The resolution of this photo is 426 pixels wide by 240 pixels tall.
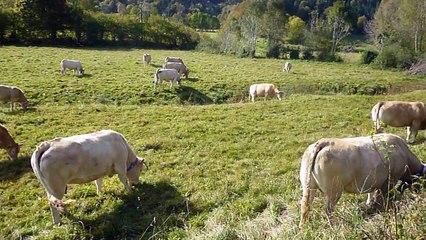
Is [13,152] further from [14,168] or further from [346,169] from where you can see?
[346,169]

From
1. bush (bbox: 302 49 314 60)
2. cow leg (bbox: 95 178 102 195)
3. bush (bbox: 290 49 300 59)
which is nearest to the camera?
cow leg (bbox: 95 178 102 195)

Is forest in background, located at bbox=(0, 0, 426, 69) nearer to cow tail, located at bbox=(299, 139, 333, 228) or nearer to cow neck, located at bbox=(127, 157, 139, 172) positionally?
cow neck, located at bbox=(127, 157, 139, 172)

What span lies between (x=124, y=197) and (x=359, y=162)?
4.85 m

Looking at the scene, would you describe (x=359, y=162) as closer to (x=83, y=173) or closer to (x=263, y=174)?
(x=263, y=174)

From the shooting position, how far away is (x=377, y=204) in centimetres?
564

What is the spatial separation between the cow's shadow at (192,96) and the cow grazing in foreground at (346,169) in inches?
567

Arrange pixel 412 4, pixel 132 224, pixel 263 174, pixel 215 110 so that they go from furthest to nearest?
pixel 412 4, pixel 215 110, pixel 263 174, pixel 132 224

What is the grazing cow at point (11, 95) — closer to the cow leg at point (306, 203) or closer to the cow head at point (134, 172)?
the cow head at point (134, 172)

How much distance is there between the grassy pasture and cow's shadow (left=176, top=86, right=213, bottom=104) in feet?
0.23

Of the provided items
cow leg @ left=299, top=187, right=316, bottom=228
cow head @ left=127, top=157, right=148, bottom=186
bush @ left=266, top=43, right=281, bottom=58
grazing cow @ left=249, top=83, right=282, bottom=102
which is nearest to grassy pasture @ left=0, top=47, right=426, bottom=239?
cow leg @ left=299, top=187, right=316, bottom=228

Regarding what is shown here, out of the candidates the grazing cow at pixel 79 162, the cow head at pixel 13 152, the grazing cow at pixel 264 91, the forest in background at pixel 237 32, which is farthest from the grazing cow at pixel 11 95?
the forest in background at pixel 237 32

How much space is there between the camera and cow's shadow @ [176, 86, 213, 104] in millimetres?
20031

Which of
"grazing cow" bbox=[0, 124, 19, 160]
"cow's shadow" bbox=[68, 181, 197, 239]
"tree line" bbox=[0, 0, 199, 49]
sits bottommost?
"cow's shadow" bbox=[68, 181, 197, 239]

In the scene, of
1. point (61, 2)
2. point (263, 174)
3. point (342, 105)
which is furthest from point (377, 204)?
point (61, 2)
